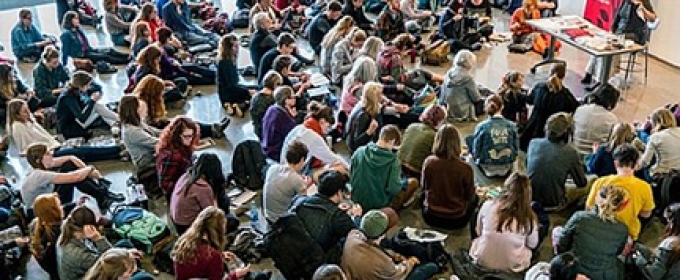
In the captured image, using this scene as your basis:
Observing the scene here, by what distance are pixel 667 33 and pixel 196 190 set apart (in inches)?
284

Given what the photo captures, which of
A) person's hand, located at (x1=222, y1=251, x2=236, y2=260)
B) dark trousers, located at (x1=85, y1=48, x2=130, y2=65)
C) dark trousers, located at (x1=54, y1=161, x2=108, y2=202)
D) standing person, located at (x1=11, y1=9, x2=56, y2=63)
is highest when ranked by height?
standing person, located at (x1=11, y1=9, x2=56, y2=63)

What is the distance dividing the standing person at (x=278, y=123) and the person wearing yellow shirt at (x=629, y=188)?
8.89 ft

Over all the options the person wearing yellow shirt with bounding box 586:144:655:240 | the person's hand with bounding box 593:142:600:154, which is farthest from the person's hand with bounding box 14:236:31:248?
the person's hand with bounding box 593:142:600:154

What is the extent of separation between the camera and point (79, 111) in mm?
7746

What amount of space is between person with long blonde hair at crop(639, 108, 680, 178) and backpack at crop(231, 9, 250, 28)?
6344mm

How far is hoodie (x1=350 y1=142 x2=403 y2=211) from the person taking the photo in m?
6.29

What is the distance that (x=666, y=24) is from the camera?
10445mm

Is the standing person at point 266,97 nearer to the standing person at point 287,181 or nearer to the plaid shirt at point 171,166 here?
the plaid shirt at point 171,166

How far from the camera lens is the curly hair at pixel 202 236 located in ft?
16.3

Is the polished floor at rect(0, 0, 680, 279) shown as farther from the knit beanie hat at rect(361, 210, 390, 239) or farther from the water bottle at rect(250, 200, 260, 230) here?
the knit beanie hat at rect(361, 210, 390, 239)

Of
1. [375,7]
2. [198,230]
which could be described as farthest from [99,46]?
[198,230]

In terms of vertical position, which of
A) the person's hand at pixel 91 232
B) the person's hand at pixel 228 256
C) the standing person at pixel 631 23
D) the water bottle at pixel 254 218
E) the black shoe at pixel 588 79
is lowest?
the water bottle at pixel 254 218

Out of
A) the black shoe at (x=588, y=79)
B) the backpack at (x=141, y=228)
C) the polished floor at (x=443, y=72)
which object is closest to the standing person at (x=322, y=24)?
the polished floor at (x=443, y=72)

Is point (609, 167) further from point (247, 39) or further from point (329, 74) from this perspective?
point (247, 39)
